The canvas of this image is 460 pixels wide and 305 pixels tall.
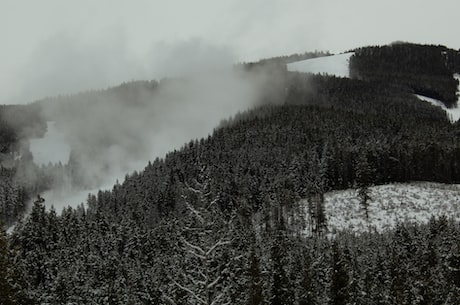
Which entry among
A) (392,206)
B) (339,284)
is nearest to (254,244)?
(339,284)

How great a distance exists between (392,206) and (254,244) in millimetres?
46219

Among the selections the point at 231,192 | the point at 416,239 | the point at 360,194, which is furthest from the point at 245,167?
the point at 416,239

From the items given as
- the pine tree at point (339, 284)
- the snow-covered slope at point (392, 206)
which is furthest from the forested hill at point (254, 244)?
the snow-covered slope at point (392, 206)

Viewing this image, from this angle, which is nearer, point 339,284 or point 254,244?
point 339,284

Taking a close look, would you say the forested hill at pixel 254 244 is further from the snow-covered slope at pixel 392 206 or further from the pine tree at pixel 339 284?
the snow-covered slope at pixel 392 206

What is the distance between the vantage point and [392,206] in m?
134

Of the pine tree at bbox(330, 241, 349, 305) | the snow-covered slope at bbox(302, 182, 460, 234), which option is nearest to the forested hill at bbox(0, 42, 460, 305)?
the pine tree at bbox(330, 241, 349, 305)

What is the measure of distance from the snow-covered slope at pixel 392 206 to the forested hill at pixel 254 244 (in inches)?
207

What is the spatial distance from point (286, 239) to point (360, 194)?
35.1 meters

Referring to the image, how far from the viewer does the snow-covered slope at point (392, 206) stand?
126656 mm

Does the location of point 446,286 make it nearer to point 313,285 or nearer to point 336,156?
→ point 313,285

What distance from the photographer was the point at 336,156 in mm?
163500

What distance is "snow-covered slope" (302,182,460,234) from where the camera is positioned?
12666 cm

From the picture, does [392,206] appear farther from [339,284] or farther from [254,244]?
[339,284]
